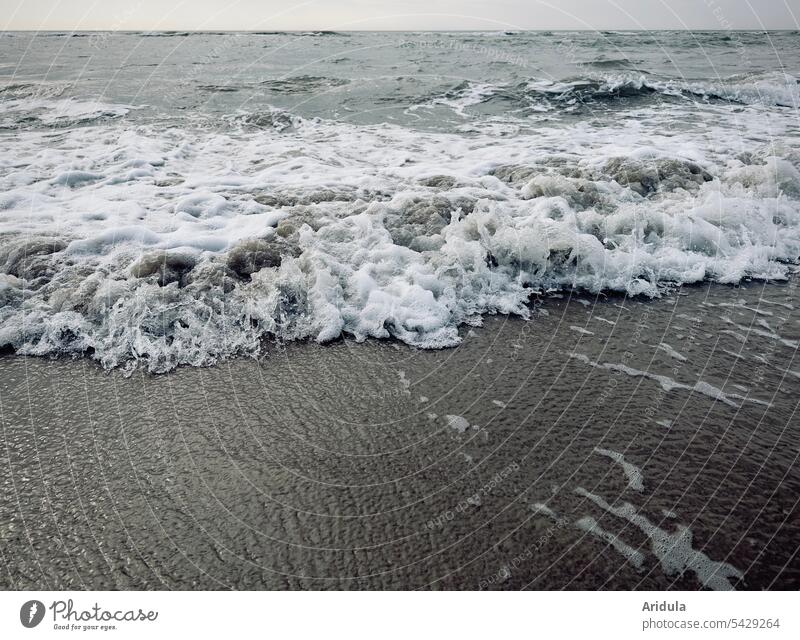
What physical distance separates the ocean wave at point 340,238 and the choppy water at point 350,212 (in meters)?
0.03

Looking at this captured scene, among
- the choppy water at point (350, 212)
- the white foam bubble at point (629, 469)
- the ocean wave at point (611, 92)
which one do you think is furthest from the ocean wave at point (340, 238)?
the ocean wave at point (611, 92)

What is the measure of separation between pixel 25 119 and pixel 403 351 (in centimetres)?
1245

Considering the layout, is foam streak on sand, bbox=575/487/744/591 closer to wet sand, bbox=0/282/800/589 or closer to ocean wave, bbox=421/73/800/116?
wet sand, bbox=0/282/800/589

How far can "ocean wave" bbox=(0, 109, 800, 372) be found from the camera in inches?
174

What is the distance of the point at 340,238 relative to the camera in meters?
5.79

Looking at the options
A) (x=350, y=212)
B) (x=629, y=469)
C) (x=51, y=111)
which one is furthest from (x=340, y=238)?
(x=51, y=111)

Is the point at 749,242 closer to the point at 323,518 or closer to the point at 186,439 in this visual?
the point at 323,518

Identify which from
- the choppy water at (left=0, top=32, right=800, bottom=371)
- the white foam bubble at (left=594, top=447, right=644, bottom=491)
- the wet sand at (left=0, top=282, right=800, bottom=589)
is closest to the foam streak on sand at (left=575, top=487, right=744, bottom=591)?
the wet sand at (left=0, top=282, right=800, bottom=589)

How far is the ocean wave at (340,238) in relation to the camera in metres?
4.41

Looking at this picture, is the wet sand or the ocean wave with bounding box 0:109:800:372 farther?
the ocean wave with bounding box 0:109:800:372

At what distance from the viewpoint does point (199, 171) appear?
329 inches
